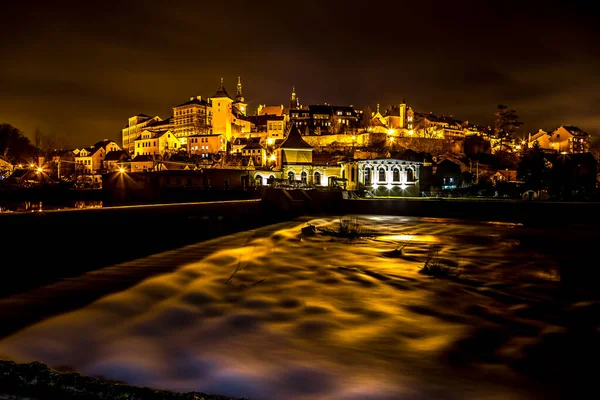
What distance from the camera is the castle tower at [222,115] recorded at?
Answer: 112m

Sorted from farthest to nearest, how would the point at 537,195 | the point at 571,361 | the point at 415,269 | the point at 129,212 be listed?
the point at 537,195, the point at 129,212, the point at 415,269, the point at 571,361

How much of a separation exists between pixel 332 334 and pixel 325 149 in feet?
327

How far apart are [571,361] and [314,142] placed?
107568 millimetres

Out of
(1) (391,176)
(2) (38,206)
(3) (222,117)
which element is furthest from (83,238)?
(3) (222,117)

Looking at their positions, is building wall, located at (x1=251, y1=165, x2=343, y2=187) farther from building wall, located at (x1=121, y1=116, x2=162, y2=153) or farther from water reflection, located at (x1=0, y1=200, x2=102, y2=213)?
building wall, located at (x1=121, y1=116, x2=162, y2=153)

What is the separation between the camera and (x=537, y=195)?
141ft

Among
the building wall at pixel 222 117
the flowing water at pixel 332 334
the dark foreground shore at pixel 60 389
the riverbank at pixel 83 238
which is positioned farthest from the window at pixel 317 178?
the building wall at pixel 222 117

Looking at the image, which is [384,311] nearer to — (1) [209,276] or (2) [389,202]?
(1) [209,276]

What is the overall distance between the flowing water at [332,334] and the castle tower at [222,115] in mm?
104839

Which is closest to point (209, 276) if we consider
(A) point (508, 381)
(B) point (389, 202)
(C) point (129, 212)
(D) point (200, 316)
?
(D) point (200, 316)

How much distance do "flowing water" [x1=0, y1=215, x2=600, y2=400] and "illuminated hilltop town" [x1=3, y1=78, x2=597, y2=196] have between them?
4251 centimetres

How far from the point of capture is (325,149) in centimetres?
10419

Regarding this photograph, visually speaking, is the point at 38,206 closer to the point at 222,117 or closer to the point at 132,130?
the point at 222,117

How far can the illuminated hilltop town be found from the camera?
192 feet
